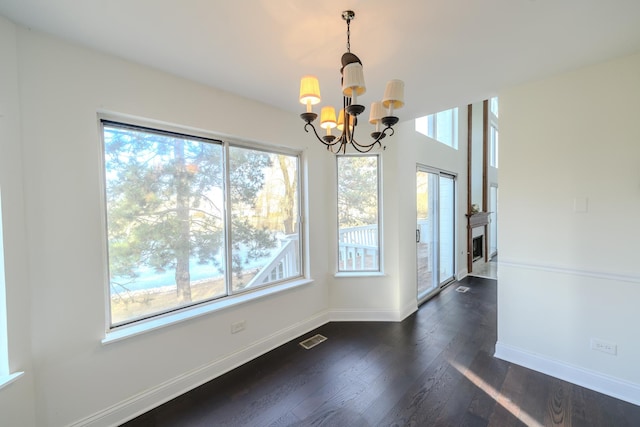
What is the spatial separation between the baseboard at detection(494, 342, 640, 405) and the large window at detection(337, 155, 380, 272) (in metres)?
1.57

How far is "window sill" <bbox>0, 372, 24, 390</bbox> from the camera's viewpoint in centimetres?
137

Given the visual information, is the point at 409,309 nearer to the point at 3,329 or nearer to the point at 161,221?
the point at 161,221

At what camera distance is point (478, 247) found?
19.6 feet

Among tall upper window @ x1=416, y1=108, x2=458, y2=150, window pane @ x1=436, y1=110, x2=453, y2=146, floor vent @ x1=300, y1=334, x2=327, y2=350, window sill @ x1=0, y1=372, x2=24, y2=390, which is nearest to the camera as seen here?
window sill @ x1=0, y1=372, x2=24, y2=390

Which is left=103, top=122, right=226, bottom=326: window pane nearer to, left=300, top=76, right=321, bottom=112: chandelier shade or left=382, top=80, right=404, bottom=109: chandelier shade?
left=300, top=76, right=321, bottom=112: chandelier shade

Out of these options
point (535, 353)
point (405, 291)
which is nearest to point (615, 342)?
point (535, 353)

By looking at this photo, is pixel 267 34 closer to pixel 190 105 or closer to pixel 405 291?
pixel 190 105

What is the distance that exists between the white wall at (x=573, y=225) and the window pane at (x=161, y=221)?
2.77 m

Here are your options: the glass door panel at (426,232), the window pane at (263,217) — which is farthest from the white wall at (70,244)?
the glass door panel at (426,232)

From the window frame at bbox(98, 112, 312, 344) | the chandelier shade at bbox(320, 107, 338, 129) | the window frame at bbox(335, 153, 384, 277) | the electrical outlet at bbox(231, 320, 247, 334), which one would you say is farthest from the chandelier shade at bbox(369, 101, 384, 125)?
the electrical outlet at bbox(231, 320, 247, 334)

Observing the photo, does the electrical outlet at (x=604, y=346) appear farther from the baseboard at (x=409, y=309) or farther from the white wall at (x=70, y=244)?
the white wall at (x=70, y=244)

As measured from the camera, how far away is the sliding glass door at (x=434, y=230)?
406 centimetres

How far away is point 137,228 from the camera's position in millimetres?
2004

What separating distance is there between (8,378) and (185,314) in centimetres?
95
